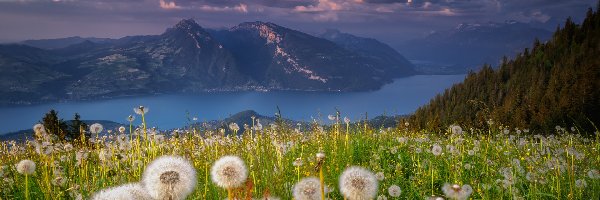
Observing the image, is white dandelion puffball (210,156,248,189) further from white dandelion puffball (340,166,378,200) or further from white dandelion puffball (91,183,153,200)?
white dandelion puffball (340,166,378,200)

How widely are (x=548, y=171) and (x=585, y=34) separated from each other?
435 feet

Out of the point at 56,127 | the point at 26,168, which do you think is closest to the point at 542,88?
the point at 56,127

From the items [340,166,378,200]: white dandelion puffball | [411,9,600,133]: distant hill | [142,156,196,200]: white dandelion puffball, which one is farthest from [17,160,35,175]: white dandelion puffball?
[411,9,600,133]: distant hill

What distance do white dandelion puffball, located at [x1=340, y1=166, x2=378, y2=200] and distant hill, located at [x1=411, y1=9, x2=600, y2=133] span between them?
2386 inches

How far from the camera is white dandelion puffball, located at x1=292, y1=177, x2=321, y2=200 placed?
3.02m

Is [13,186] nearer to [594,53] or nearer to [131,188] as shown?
[131,188]

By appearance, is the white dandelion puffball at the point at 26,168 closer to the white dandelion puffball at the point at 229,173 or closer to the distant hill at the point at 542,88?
the white dandelion puffball at the point at 229,173

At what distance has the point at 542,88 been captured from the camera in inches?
3469

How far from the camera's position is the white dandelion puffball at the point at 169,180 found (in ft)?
7.89

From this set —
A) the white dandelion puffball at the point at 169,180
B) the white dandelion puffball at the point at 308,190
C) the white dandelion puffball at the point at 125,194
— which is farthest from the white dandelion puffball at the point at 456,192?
the white dandelion puffball at the point at 125,194

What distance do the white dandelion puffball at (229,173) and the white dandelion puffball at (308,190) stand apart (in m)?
0.42

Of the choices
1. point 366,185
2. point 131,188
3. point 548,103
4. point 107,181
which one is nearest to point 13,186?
point 107,181

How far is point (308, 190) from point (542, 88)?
322ft

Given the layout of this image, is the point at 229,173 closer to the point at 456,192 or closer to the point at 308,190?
the point at 308,190
